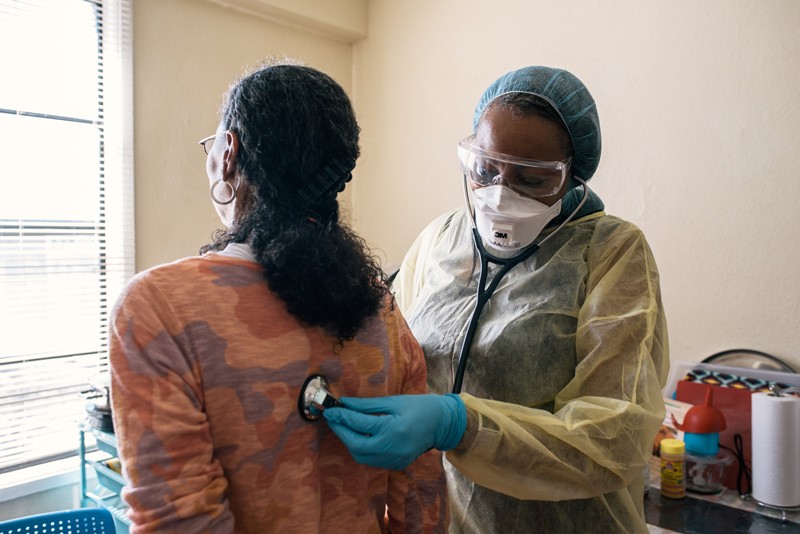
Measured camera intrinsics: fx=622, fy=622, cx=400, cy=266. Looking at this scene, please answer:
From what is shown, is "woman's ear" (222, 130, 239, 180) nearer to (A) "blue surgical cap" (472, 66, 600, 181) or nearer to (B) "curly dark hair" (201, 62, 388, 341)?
(B) "curly dark hair" (201, 62, 388, 341)

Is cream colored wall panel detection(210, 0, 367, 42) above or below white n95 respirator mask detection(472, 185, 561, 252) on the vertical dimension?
above

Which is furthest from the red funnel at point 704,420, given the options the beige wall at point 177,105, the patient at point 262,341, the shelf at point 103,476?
the beige wall at point 177,105

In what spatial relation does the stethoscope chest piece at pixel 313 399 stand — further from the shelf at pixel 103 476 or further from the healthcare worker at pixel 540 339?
the shelf at pixel 103 476

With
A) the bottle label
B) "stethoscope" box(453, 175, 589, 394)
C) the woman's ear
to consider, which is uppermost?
the woman's ear

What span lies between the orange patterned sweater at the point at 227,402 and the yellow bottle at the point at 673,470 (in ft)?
3.53

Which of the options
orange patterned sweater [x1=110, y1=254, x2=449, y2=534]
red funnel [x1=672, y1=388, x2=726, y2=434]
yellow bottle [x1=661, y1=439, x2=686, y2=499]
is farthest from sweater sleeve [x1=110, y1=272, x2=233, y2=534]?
red funnel [x1=672, y1=388, x2=726, y2=434]

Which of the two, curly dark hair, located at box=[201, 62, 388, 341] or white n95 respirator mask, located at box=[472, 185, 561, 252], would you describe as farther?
white n95 respirator mask, located at box=[472, 185, 561, 252]

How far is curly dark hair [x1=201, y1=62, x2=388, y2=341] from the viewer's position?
793 millimetres

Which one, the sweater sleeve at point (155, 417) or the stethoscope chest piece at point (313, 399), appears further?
the stethoscope chest piece at point (313, 399)

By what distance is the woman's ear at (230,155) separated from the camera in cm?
84

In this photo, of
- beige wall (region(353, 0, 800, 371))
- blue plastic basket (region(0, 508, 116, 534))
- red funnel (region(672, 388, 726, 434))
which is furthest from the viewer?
beige wall (region(353, 0, 800, 371))

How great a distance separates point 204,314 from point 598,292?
2.27ft

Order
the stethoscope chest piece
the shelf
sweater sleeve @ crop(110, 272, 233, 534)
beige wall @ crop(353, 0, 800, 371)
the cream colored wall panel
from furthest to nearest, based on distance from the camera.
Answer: the cream colored wall panel → the shelf → beige wall @ crop(353, 0, 800, 371) → the stethoscope chest piece → sweater sleeve @ crop(110, 272, 233, 534)

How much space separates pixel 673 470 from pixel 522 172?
0.99 metres
